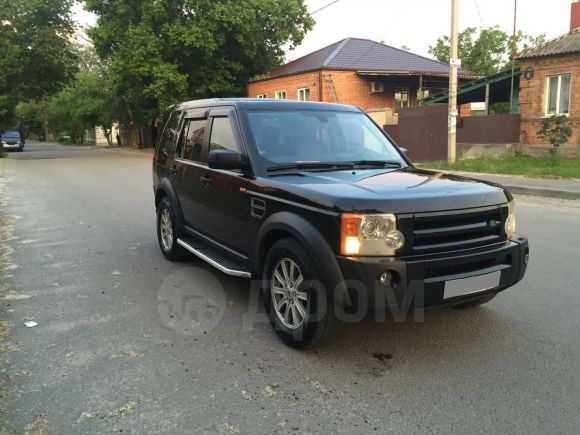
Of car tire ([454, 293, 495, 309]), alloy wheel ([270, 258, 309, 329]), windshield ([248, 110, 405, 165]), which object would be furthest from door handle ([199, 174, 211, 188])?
car tire ([454, 293, 495, 309])

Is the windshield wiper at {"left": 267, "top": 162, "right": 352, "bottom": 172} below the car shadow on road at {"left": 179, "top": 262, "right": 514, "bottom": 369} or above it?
above

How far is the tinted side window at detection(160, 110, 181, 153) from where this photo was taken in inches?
244

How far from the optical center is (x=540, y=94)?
1905 cm

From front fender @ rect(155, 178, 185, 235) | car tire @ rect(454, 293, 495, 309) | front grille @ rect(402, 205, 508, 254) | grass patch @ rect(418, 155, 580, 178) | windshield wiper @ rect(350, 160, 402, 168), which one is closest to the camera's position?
front grille @ rect(402, 205, 508, 254)

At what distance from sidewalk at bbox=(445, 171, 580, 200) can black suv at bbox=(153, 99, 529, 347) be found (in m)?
7.79

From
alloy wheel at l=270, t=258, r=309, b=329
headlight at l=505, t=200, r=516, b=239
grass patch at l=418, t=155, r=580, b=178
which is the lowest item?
grass patch at l=418, t=155, r=580, b=178

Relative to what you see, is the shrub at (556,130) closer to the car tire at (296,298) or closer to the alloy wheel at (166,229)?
the alloy wheel at (166,229)

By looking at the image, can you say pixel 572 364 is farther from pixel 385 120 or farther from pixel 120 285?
pixel 385 120

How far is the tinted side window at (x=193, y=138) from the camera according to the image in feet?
17.7

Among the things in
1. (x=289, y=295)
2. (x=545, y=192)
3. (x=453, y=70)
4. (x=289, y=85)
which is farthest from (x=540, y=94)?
(x=289, y=295)

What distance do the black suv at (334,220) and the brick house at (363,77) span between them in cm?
2248

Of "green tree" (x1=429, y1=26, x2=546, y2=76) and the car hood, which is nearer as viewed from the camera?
the car hood

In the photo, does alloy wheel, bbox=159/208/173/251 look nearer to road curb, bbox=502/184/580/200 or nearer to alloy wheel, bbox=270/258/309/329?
alloy wheel, bbox=270/258/309/329

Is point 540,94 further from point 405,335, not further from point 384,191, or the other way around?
point 384,191
